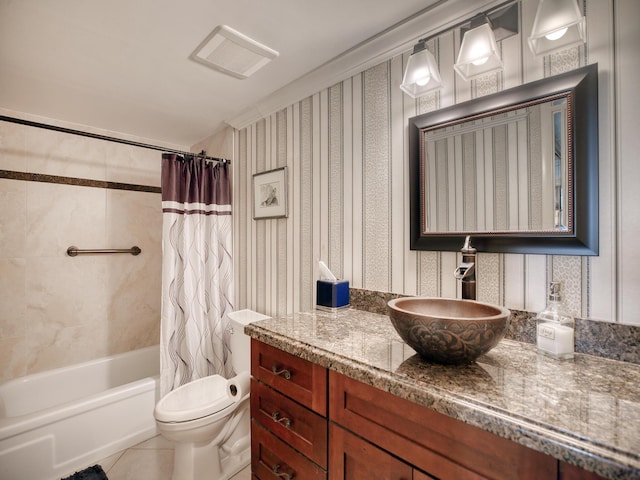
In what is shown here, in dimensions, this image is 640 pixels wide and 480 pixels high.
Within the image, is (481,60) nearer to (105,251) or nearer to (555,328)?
(555,328)

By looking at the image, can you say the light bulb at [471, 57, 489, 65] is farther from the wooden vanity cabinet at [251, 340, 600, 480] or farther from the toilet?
the toilet

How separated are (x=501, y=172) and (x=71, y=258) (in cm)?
298

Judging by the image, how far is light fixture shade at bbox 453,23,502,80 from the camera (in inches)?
41.4

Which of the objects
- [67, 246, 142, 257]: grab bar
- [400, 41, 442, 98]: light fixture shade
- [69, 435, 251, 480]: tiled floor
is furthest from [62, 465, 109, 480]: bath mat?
[400, 41, 442, 98]: light fixture shade

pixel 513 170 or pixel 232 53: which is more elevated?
pixel 232 53

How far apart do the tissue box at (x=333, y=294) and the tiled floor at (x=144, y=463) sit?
1.19 meters

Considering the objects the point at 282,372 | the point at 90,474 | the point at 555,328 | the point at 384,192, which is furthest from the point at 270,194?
the point at 90,474

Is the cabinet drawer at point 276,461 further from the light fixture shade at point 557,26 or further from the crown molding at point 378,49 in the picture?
the crown molding at point 378,49

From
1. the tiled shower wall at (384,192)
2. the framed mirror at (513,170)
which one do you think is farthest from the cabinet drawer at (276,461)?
the framed mirror at (513,170)

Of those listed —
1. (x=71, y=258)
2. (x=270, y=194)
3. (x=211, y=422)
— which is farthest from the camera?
(x=71, y=258)

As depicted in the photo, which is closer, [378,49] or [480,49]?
[480,49]

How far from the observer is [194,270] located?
218 cm

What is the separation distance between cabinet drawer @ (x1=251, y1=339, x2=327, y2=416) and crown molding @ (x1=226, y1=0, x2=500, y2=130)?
4.64ft

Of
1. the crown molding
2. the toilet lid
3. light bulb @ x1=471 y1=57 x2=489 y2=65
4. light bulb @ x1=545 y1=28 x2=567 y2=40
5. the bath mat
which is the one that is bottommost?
the bath mat
